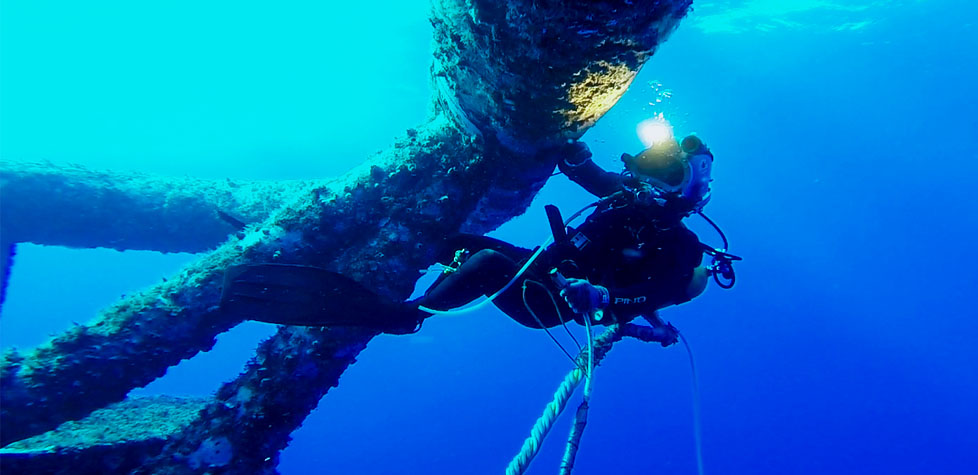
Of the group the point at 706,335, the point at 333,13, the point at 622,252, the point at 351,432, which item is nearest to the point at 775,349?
the point at 706,335

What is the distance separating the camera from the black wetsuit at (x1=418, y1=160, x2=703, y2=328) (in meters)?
3.83

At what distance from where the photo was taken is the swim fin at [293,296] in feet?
11.2

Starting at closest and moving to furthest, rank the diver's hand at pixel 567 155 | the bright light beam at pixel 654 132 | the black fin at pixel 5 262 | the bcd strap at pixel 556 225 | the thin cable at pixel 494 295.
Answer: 1. the thin cable at pixel 494 295
2. the bcd strap at pixel 556 225
3. the diver's hand at pixel 567 155
4. the bright light beam at pixel 654 132
5. the black fin at pixel 5 262

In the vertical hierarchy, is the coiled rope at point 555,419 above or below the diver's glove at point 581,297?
below

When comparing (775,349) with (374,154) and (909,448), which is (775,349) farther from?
(374,154)

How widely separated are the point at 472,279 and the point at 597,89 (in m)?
1.81

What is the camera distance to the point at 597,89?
269 cm

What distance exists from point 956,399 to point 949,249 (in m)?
15.7

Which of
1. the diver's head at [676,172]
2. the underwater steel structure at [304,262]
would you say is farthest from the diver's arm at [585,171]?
the diver's head at [676,172]

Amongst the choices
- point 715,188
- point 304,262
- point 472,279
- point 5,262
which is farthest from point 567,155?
point 715,188

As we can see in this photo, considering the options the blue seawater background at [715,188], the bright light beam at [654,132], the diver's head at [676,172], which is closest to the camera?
the diver's head at [676,172]

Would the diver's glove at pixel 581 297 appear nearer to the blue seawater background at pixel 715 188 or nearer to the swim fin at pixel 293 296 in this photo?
the swim fin at pixel 293 296

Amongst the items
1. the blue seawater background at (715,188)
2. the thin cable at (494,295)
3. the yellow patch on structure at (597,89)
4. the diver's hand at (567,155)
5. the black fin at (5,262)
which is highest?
the blue seawater background at (715,188)

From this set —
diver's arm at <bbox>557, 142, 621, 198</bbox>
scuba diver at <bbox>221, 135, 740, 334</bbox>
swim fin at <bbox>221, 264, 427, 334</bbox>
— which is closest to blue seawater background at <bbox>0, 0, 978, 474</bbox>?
diver's arm at <bbox>557, 142, 621, 198</bbox>
